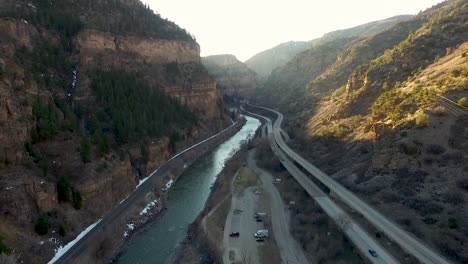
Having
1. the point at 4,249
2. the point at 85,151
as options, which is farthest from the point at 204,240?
the point at 85,151

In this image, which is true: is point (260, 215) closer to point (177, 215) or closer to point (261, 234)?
point (261, 234)

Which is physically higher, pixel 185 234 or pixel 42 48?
pixel 42 48

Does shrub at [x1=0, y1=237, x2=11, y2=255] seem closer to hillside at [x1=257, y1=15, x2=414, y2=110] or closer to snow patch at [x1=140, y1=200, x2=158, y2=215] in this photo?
snow patch at [x1=140, y1=200, x2=158, y2=215]

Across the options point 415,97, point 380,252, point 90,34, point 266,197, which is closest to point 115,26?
point 90,34

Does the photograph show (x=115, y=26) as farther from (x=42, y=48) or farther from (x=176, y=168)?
(x=176, y=168)

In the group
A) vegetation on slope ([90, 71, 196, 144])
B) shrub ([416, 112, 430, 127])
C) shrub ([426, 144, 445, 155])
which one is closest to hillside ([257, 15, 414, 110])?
vegetation on slope ([90, 71, 196, 144])
